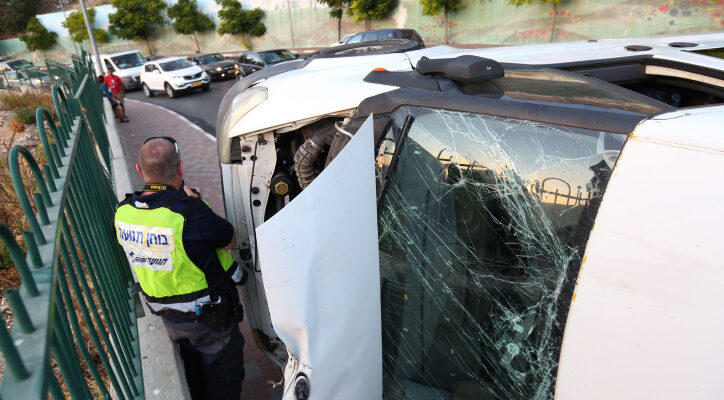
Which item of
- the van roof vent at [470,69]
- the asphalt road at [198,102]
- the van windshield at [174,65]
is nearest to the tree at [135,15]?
the asphalt road at [198,102]

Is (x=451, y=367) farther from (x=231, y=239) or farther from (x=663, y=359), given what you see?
(x=231, y=239)

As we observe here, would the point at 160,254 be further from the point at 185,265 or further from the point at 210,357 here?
the point at 210,357

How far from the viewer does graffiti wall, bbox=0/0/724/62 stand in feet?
58.5

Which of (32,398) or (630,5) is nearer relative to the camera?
(32,398)

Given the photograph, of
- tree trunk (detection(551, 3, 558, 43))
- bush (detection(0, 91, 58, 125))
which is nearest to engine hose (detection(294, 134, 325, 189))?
bush (detection(0, 91, 58, 125))

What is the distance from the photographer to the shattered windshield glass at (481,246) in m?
1.27

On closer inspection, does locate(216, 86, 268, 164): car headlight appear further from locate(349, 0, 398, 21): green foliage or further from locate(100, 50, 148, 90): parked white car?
locate(349, 0, 398, 21): green foliage

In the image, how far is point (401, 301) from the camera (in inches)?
64.9

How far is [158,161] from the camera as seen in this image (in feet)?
6.93

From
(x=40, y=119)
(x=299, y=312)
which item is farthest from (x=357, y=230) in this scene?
(x=40, y=119)

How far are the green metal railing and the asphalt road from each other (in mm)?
7333

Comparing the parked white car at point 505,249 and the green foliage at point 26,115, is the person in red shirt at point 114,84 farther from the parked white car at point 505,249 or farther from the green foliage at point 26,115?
the parked white car at point 505,249

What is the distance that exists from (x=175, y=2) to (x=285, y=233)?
142ft

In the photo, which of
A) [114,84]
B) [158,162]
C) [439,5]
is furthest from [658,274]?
[439,5]
